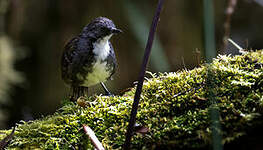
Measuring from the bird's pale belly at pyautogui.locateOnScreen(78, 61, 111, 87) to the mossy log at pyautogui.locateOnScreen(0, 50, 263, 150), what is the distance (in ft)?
2.35

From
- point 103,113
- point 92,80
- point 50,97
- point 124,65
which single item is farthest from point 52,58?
point 103,113

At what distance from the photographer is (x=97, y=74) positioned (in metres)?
2.67

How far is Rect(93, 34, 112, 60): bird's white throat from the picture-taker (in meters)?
2.66

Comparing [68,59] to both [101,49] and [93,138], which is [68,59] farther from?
[93,138]

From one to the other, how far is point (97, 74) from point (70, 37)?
7.22ft

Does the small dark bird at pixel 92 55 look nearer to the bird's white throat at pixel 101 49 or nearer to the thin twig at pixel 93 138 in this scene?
the bird's white throat at pixel 101 49

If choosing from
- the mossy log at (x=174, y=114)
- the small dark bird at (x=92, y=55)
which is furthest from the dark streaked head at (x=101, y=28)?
the mossy log at (x=174, y=114)

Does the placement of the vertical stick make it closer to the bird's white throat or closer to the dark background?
the bird's white throat

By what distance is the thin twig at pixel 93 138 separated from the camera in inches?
61.4

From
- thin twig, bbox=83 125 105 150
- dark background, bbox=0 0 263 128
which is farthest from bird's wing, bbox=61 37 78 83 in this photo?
dark background, bbox=0 0 263 128

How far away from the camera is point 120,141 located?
158cm

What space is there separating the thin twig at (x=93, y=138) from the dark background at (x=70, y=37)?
A: 2.89 m

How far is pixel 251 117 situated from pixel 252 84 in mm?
249

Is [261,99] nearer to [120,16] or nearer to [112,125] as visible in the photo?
[112,125]
